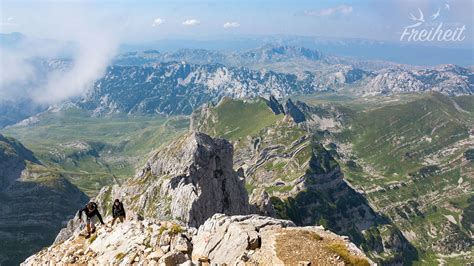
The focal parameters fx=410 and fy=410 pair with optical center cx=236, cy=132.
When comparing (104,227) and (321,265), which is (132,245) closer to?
(104,227)

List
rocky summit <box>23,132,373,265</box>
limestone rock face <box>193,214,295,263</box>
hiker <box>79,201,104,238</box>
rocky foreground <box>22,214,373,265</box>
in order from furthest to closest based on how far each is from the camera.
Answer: hiker <box>79,201,104,238</box>, limestone rock face <box>193,214,295,263</box>, rocky summit <box>23,132,373,265</box>, rocky foreground <box>22,214,373,265</box>

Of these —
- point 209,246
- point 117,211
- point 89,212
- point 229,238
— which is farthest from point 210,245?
point 89,212

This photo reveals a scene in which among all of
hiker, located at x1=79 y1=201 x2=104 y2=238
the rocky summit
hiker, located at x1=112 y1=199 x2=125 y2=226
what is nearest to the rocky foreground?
the rocky summit

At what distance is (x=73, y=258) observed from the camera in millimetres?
55469

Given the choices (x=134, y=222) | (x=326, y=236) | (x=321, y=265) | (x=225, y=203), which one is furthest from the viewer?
(x=225, y=203)

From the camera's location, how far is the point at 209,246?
5656 cm

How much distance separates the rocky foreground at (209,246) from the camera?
4822 cm

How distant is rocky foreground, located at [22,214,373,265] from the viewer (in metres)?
48.2

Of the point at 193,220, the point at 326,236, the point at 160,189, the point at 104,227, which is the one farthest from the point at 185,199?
the point at 326,236

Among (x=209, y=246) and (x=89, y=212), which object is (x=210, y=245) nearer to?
(x=209, y=246)

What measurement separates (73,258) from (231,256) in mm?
21652

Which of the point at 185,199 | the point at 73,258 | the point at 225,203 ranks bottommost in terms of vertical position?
the point at 225,203

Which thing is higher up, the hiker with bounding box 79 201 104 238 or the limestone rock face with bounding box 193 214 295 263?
the hiker with bounding box 79 201 104 238

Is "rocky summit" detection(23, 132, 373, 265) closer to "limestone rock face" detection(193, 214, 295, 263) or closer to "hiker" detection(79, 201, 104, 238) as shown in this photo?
"limestone rock face" detection(193, 214, 295, 263)
